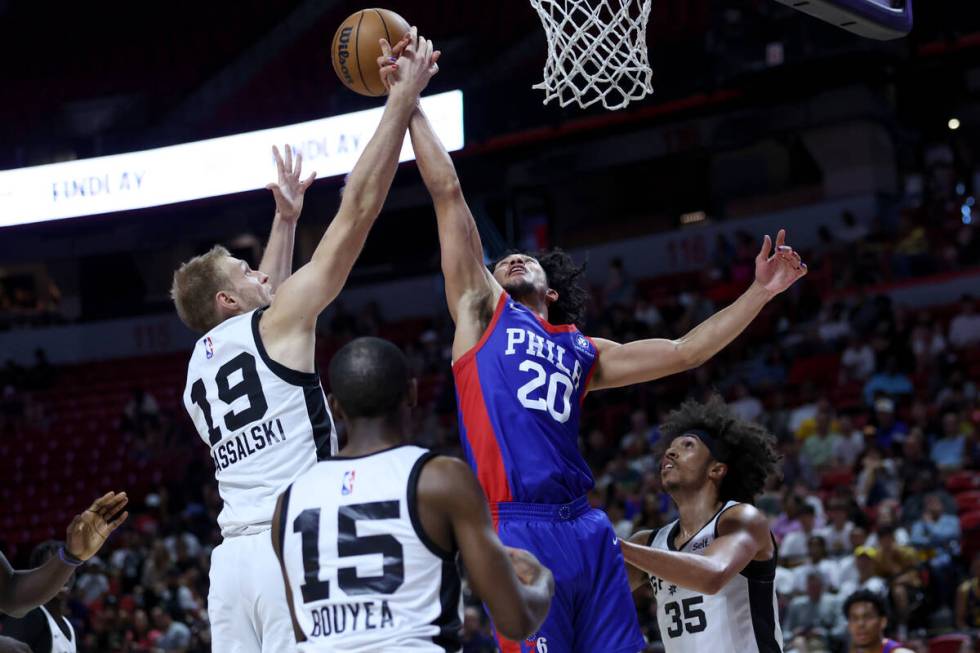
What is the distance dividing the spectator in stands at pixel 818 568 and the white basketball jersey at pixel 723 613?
15.8ft

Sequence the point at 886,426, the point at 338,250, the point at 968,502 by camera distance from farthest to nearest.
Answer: the point at 886,426
the point at 968,502
the point at 338,250

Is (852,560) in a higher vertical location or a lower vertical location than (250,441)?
lower

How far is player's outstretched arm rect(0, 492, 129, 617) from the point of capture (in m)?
4.53

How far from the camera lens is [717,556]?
454cm

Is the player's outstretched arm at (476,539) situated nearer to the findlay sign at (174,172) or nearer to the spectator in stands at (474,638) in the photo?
the spectator in stands at (474,638)

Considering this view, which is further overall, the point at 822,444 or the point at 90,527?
the point at 822,444

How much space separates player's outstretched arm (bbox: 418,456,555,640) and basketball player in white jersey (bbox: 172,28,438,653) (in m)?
1.19

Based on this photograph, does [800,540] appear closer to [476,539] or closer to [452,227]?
[452,227]

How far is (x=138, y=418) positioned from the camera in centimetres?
1897

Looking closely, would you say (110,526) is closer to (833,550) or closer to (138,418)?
(833,550)

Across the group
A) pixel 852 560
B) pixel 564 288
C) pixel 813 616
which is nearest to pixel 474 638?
pixel 813 616

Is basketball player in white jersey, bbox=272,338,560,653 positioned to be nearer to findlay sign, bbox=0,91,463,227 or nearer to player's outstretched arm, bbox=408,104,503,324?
player's outstretched arm, bbox=408,104,503,324

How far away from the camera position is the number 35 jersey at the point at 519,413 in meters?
4.29

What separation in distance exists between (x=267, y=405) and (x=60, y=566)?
107 cm
